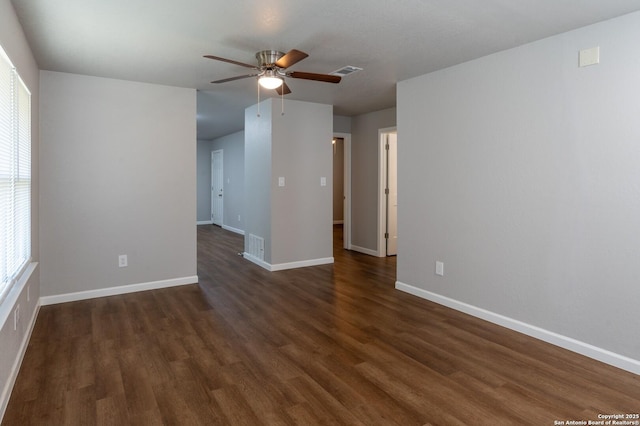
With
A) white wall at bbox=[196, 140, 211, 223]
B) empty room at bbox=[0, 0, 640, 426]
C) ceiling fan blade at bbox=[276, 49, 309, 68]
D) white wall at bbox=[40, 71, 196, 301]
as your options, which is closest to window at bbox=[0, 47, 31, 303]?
empty room at bbox=[0, 0, 640, 426]

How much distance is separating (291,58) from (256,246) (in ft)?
11.2

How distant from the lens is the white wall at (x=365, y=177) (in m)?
6.27

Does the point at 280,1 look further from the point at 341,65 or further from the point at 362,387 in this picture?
the point at 362,387

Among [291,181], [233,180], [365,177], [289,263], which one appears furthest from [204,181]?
[289,263]

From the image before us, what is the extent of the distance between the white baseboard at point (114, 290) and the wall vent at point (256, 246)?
1107 millimetres

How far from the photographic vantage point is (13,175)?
2.57 m

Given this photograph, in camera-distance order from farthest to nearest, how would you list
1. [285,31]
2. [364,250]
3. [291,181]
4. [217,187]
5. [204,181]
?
[204,181], [217,187], [364,250], [291,181], [285,31]

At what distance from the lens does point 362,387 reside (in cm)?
232

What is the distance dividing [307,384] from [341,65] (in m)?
2.85

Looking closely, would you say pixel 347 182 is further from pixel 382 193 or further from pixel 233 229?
pixel 233 229

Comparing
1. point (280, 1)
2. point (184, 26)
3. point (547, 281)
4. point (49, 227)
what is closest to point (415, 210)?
point (547, 281)

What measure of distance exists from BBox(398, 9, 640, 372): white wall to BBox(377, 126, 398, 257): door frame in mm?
2027

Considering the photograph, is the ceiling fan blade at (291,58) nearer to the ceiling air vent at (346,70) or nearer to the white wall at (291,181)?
the ceiling air vent at (346,70)

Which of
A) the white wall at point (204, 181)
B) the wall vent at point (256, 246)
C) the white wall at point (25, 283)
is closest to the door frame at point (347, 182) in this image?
the wall vent at point (256, 246)
